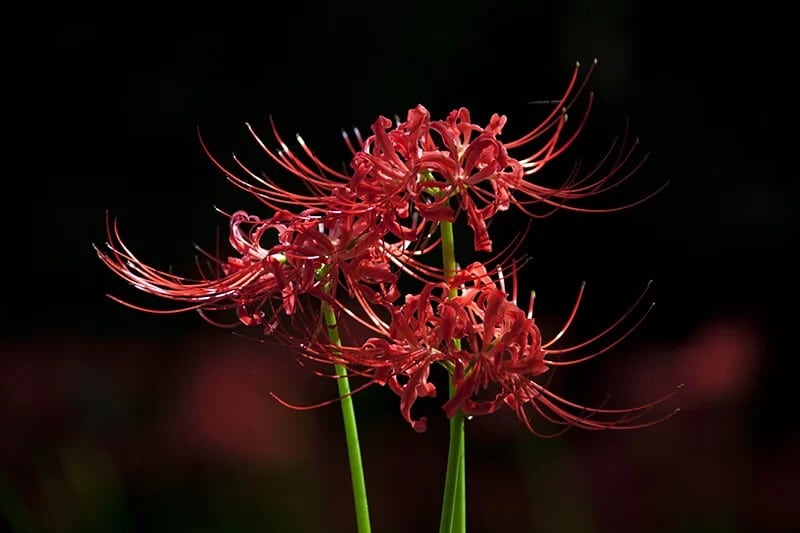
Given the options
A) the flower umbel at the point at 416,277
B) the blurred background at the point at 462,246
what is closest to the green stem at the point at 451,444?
the flower umbel at the point at 416,277

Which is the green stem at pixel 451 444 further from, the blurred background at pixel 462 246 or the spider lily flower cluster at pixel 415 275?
the blurred background at pixel 462 246

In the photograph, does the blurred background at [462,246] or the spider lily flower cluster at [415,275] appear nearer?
the spider lily flower cluster at [415,275]

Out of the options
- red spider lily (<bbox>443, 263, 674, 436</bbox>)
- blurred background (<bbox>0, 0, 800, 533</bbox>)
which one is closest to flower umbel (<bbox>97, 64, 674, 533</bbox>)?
red spider lily (<bbox>443, 263, 674, 436</bbox>)

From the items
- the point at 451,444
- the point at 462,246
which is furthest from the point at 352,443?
the point at 462,246

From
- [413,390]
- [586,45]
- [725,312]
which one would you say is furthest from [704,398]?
[413,390]

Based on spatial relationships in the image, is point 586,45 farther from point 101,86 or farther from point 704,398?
point 101,86

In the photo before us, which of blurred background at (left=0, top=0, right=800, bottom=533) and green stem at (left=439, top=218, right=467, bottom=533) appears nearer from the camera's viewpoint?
green stem at (left=439, top=218, right=467, bottom=533)

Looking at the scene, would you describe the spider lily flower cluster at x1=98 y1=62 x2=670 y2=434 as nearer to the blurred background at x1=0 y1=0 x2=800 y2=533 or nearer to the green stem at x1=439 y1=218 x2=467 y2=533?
the green stem at x1=439 y1=218 x2=467 y2=533

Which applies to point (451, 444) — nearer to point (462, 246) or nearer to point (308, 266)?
point (308, 266)
